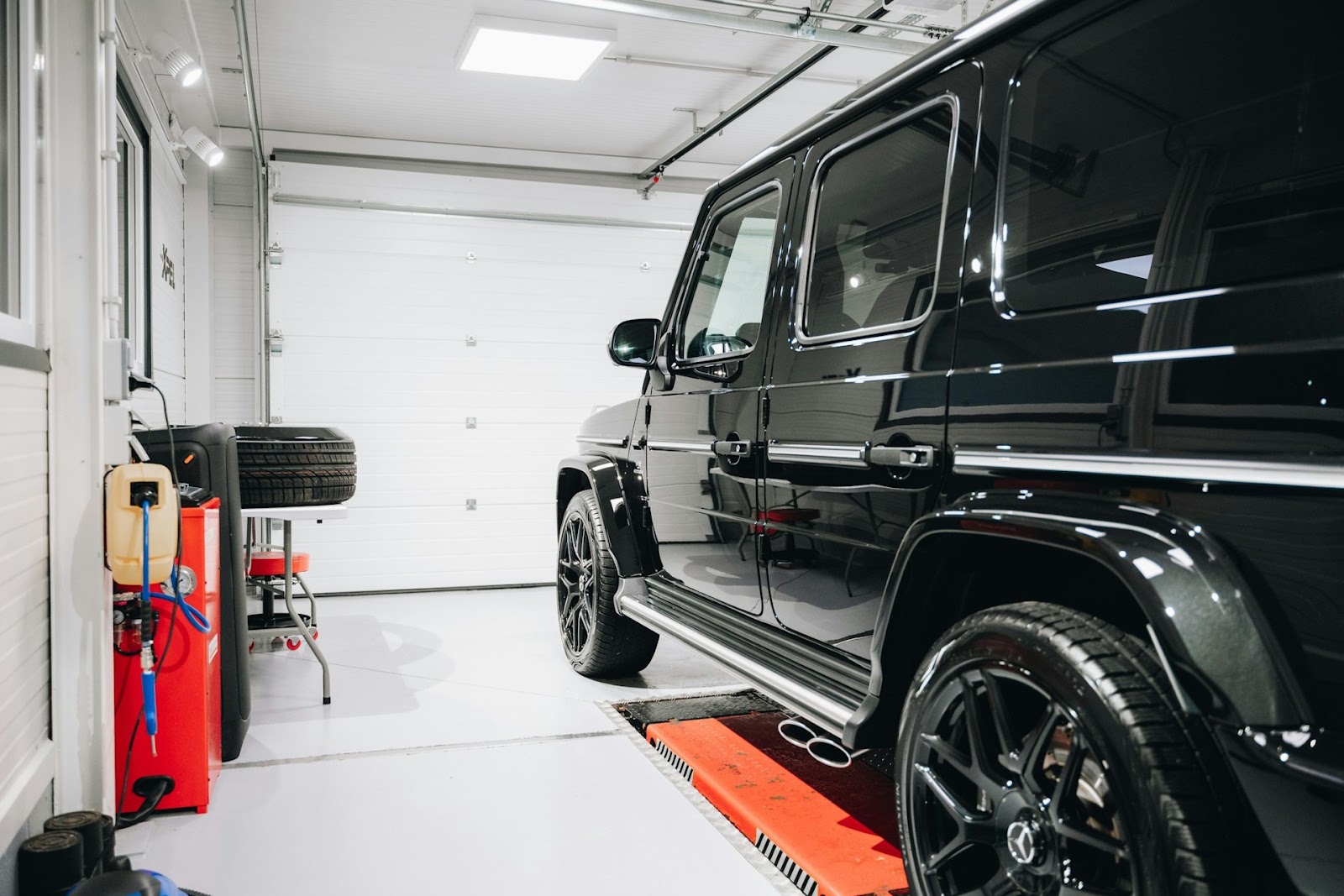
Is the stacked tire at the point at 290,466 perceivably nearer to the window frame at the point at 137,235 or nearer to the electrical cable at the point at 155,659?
the electrical cable at the point at 155,659

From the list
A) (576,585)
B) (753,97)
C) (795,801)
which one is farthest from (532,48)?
(795,801)

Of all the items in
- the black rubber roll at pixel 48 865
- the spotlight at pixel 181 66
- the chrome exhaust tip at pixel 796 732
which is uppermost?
the spotlight at pixel 181 66

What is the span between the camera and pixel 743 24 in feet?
15.8

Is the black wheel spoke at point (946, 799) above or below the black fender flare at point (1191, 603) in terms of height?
below

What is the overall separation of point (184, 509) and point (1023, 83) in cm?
260

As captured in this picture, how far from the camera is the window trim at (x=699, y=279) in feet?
9.81

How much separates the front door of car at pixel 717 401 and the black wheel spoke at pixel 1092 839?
1.41 m

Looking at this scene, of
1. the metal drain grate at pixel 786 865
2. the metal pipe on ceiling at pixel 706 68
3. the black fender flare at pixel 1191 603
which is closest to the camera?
the black fender flare at pixel 1191 603

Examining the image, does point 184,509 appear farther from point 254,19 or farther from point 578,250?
point 578,250

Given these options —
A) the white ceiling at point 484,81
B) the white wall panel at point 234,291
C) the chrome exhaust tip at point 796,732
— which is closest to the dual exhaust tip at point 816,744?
the chrome exhaust tip at point 796,732

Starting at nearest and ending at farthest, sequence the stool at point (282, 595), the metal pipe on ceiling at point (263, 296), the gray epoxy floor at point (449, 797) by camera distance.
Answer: the gray epoxy floor at point (449, 797) → the stool at point (282, 595) → the metal pipe on ceiling at point (263, 296)

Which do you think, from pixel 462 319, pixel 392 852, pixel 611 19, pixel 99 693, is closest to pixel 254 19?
pixel 611 19

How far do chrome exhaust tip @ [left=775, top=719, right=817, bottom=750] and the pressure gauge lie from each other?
79.8 inches

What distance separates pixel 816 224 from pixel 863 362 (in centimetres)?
62
